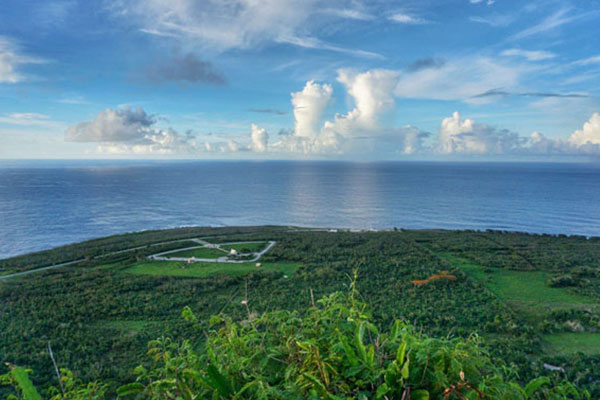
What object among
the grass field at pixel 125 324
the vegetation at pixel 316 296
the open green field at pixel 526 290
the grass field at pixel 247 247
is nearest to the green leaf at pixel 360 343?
the vegetation at pixel 316 296

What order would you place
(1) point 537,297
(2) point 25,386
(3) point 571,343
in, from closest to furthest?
(2) point 25,386, (3) point 571,343, (1) point 537,297

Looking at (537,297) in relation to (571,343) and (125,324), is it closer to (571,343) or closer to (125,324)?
(571,343)

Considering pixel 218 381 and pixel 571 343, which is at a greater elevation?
pixel 218 381

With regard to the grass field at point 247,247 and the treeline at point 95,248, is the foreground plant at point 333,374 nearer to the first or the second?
the grass field at point 247,247

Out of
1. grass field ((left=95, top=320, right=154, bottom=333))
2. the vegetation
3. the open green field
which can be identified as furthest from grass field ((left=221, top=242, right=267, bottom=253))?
the open green field

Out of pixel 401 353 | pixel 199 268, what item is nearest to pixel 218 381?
pixel 401 353

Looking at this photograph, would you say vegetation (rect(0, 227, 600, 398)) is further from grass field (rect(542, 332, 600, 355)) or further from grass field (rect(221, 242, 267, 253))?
grass field (rect(221, 242, 267, 253))
